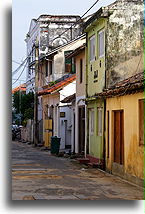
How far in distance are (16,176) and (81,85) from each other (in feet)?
30.3

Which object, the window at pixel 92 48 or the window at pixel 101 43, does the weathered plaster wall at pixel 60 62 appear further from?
the window at pixel 101 43

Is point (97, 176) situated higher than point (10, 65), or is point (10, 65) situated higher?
point (10, 65)

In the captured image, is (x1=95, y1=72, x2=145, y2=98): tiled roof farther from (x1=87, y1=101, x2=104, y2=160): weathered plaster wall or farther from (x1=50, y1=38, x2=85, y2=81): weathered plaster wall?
(x1=50, y1=38, x2=85, y2=81): weathered plaster wall

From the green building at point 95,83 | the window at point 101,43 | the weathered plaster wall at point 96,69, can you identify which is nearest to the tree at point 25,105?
the green building at point 95,83

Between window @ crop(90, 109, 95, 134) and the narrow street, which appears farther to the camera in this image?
window @ crop(90, 109, 95, 134)

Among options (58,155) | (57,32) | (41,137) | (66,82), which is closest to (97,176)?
(58,155)

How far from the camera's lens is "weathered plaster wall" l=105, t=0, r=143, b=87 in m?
19.5

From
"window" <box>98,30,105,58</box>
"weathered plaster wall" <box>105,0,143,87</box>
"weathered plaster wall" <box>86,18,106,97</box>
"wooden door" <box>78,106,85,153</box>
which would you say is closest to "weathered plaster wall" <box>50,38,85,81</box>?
"wooden door" <box>78,106,85,153</box>

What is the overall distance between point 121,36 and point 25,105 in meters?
24.1

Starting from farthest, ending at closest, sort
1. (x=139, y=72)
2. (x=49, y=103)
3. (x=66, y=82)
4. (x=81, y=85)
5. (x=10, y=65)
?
(x=49, y=103), (x=66, y=82), (x=81, y=85), (x=139, y=72), (x=10, y=65)

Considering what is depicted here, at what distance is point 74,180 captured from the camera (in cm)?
1576

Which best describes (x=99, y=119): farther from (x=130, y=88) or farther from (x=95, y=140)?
(x=130, y=88)

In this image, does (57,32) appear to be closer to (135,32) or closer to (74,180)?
(135,32)

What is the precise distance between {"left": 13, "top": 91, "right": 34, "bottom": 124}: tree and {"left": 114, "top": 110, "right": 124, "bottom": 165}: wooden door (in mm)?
23305
